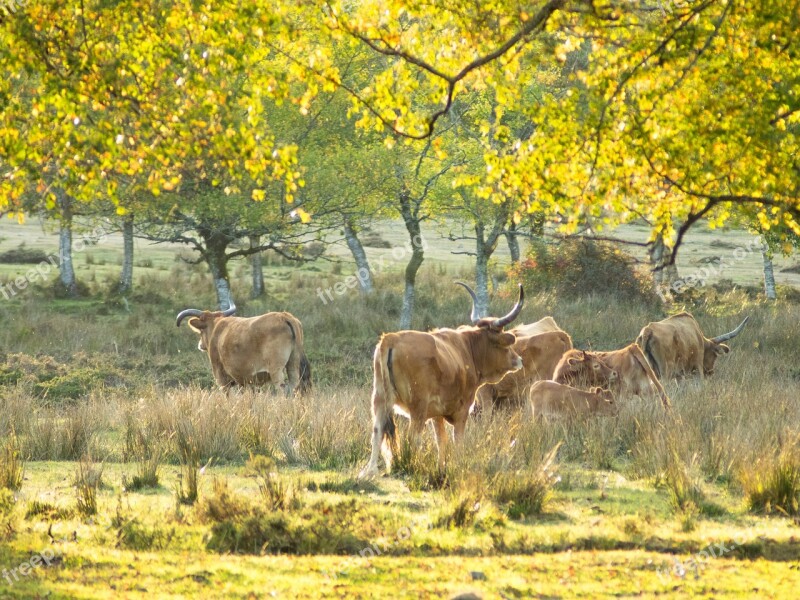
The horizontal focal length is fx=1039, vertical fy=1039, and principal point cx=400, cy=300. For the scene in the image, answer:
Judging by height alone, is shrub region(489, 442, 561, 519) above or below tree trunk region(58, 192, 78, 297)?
below

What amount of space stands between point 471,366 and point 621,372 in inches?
146

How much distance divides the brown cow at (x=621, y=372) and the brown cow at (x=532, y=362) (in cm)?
57

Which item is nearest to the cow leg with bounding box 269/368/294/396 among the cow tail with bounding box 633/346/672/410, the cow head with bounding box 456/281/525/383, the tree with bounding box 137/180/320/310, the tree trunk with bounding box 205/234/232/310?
the cow head with bounding box 456/281/525/383

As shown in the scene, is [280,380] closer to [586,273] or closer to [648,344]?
[648,344]

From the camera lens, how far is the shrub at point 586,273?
3117 cm

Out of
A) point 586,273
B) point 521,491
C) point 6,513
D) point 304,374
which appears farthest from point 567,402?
point 586,273

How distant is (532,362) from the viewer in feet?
53.0

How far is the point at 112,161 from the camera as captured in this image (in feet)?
30.0

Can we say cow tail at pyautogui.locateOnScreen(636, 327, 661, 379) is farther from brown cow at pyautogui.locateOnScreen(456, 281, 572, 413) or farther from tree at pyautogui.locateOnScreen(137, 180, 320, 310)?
tree at pyautogui.locateOnScreen(137, 180, 320, 310)

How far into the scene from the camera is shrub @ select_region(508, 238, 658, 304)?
31.2m

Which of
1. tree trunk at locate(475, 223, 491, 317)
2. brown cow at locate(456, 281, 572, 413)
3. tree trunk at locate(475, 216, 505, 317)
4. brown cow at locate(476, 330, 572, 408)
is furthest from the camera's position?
tree trunk at locate(475, 223, 491, 317)

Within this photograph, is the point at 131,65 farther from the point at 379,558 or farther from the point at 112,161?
the point at 379,558

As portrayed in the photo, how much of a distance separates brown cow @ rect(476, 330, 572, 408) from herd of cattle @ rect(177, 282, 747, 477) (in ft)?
0.05

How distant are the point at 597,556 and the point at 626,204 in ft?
12.1
